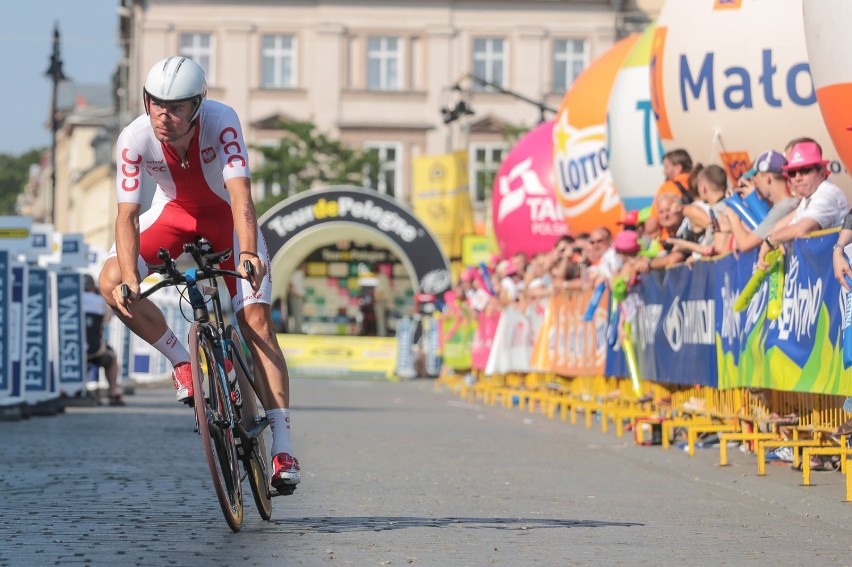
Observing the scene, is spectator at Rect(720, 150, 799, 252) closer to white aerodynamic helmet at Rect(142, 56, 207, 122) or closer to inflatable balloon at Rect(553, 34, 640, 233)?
white aerodynamic helmet at Rect(142, 56, 207, 122)

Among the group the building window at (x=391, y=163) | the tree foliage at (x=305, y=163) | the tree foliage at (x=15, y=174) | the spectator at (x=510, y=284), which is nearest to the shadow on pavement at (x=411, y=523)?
the spectator at (x=510, y=284)

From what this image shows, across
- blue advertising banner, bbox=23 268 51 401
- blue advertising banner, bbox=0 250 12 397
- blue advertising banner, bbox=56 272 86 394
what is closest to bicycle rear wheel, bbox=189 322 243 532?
blue advertising banner, bbox=0 250 12 397

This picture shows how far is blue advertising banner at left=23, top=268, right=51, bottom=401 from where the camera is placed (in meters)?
20.0

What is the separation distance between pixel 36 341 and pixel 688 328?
8168 millimetres

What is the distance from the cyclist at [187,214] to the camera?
810 centimetres

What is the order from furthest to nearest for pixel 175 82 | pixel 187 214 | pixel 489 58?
pixel 489 58 < pixel 187 214 < pixel 175 82

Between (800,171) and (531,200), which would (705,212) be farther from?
(531,200)

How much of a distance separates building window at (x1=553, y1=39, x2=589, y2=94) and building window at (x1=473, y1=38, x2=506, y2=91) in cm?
218

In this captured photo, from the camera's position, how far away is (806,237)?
37.5 ft

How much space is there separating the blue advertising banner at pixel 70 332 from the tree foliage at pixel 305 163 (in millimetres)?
45683

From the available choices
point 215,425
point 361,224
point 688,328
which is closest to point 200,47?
point 361,224

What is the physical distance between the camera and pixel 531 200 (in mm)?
28094

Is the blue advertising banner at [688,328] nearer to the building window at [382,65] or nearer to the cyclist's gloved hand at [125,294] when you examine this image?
the cyclist's gloved hand at [125,294]

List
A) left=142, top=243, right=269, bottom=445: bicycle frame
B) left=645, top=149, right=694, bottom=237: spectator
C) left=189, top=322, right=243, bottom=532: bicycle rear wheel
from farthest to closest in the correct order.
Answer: left=645, top=149, right=694, bottom=237: spectator < left=142, top=243, right=269, bottom=445: bicycle frame < left=189, top=322, right=243, bottom=532: bicycle rear wheel
